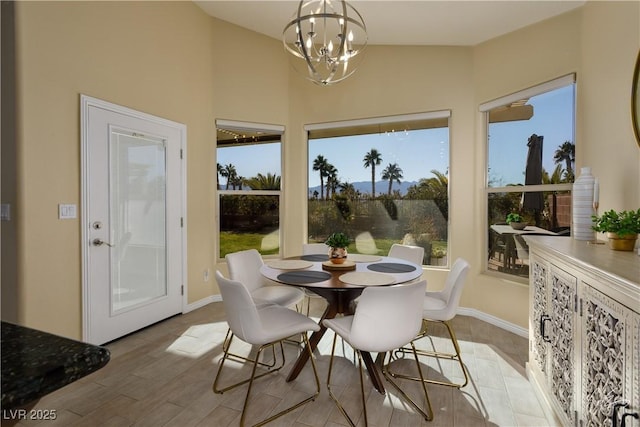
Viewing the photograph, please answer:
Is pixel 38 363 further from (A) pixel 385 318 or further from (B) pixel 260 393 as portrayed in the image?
(B) pixel 260 393

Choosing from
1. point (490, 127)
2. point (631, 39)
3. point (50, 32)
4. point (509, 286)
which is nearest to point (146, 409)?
point (50, 32)

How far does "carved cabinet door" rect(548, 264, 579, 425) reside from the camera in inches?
64.9

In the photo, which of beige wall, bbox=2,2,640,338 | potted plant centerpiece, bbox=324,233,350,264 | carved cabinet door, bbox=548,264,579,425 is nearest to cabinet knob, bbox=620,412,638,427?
carved cabinet door, bbox=548,264,579,425

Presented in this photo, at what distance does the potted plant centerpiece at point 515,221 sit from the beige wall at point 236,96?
0.31 m

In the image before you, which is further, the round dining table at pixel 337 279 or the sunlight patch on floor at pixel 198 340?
the sunlight patch on floor at pixel 198 340

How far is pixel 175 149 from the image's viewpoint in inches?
144

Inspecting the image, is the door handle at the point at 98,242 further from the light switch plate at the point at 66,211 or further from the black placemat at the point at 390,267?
the black placemat at the point at 390,267

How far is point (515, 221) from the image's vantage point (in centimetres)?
349

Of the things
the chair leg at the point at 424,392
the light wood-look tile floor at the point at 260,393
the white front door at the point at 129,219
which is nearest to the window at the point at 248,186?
the white front door at the point at 129,219

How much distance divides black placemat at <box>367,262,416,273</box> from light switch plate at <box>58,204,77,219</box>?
7.94 feet

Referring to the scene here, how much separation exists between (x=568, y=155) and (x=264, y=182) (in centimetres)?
337

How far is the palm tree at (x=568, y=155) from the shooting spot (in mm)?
2984

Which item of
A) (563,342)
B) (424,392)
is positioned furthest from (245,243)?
(563,342)

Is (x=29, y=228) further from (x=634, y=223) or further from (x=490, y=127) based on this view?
(x=490, y=127)
